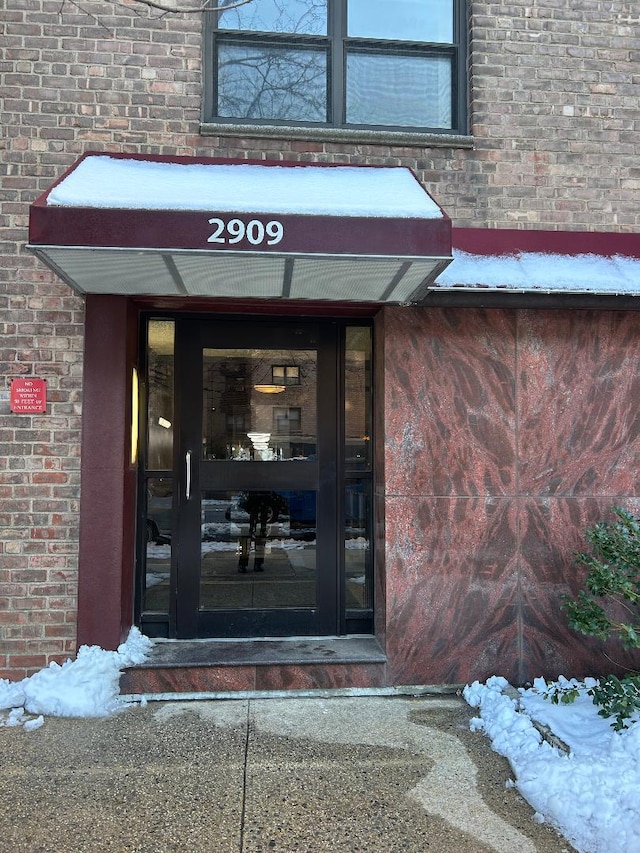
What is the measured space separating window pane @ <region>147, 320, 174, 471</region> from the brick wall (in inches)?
22.0

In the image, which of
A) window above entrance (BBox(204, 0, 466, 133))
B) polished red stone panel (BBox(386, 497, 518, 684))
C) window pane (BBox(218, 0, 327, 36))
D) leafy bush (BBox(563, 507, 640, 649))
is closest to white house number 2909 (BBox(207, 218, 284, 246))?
window above entrance (BBox(204, 0, 466, 133))

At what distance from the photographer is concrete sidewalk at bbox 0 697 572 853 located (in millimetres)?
2650

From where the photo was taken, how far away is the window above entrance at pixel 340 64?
4562 mm

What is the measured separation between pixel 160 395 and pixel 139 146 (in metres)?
1.69

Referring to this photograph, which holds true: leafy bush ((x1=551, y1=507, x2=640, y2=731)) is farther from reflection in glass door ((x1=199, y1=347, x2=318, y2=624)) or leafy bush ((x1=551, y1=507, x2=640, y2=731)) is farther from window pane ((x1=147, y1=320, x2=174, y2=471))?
window pane ((x1=147, y1=320, x2=174, y2=471))

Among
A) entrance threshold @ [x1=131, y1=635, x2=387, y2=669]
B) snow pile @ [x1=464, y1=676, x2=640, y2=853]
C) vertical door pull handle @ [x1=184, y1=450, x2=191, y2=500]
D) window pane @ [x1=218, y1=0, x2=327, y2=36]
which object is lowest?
snow pile @ [x1=464, y1=676, x2=640, y2=853]

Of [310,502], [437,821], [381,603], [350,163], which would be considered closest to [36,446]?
[310,502]

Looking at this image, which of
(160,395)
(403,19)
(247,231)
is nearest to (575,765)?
(247,231)

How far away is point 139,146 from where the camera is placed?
4246mm

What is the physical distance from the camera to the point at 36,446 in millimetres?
4094

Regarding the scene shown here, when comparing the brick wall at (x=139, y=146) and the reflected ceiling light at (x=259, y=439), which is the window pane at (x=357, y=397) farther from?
the brick wall at (x=139, y=146)

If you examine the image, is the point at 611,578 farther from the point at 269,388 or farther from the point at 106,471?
the point at 106,471

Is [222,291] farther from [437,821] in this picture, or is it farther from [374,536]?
[437,821]

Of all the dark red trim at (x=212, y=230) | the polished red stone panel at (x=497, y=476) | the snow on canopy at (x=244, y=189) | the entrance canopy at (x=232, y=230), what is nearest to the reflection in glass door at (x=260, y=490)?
the polished red stone panel at (x=497, y=476)
